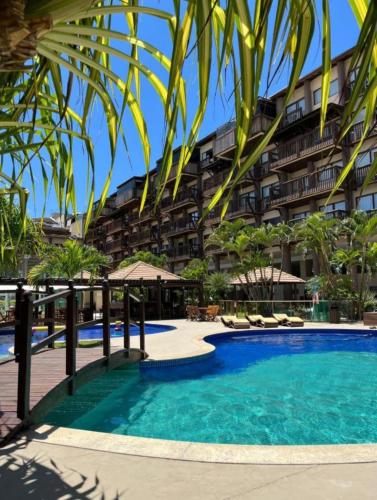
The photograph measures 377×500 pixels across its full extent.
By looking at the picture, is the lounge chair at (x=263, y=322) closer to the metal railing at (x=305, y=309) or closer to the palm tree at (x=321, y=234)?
the metal railing at (x=305, y=309)

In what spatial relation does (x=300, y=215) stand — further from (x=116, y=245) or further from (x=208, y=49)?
(x=116, y=245)

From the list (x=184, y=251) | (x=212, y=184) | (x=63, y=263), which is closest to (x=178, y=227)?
(x=184, y=251)

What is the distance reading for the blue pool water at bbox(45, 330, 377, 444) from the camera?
216 inches

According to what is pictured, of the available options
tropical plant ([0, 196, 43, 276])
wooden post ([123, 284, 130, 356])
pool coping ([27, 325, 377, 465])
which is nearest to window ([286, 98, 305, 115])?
tropical plant ([0, 196, 43, 276])

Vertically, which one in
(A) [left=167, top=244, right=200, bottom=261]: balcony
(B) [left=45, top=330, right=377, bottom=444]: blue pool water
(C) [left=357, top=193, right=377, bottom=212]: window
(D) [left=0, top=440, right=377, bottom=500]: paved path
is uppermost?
(C) [left=357, top=193, right=377, bottom=212]: window

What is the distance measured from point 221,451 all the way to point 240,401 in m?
3.86

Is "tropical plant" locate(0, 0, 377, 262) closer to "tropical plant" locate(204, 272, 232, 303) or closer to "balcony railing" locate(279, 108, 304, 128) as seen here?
"tropical plant" locate(204, 272, 232, 303)

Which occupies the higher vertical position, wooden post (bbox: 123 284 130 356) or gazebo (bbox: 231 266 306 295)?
gazebo (bbox: 231 266 306 295)

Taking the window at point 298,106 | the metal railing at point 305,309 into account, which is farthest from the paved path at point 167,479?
the window at point 298,106

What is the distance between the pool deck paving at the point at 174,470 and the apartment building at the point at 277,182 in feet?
49.9

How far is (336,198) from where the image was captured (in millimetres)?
26828

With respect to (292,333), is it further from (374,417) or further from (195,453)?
(195,453)

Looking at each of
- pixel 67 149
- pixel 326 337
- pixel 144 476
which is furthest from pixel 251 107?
pixel 326 337

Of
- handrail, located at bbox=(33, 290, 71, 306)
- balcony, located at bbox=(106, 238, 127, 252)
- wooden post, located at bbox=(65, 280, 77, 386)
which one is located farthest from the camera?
balcony, located at bbox=(106, 238, 127, 252)
